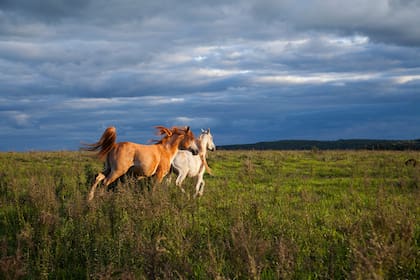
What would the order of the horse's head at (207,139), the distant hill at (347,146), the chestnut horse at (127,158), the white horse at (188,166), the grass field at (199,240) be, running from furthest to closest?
the distant hill at (347,146), the horse's head at (207,139), the white horse at (188,166), the chestnut horse at (127,158), the grass field at (199,240)

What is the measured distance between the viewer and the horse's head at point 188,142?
13616 mm

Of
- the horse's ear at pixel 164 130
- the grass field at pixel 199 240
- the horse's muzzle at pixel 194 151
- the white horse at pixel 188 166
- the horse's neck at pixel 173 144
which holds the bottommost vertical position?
the grass field at pixel 199 240

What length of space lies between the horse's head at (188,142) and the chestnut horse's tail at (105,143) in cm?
246

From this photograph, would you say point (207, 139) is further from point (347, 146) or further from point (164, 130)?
point (347, 146)

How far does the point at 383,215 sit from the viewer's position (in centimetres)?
689

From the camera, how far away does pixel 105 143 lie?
38.8 feet

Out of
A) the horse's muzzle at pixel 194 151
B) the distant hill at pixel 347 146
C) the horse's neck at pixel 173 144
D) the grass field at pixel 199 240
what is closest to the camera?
the grass field at pixel 199 240

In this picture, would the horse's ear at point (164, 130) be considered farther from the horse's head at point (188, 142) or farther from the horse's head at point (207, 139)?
the horse's head at point (207, 139)

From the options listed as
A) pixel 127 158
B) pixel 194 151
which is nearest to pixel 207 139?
pixel 194 151

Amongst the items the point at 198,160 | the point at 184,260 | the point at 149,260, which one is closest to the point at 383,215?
the point at 184,260

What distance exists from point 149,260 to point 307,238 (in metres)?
2.63

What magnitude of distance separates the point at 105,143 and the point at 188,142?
9.33ft

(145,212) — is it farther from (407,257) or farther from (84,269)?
(407,257)

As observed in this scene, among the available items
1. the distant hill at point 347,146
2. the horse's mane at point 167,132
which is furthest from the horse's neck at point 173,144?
the distant hill at point 347,146
